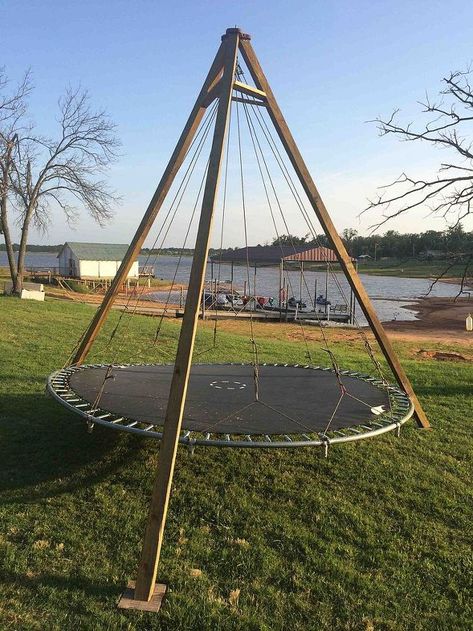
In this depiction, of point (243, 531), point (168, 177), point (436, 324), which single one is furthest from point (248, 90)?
point (436, 324)

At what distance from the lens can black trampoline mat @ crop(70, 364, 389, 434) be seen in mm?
4125

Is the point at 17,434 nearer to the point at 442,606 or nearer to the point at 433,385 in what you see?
the point at 442,606

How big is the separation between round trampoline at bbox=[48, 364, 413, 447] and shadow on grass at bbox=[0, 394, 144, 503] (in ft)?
1.79

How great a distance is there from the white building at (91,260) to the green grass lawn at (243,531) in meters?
41.2

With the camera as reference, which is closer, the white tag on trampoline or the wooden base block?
the wooden base block

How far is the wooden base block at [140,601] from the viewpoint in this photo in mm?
2832

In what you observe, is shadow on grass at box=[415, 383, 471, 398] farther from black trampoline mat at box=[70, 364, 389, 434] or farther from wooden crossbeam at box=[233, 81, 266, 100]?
wooden crossbeam at box=[233, 81, 266, 100]

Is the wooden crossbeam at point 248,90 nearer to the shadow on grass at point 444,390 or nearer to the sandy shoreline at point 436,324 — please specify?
the shadow on grass at point 444,390

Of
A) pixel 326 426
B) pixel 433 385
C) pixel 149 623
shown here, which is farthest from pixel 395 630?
pixel 433 385

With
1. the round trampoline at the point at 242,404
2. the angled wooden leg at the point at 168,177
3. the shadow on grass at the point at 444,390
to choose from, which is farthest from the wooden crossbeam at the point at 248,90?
the shadow on grass at the point at 444,390

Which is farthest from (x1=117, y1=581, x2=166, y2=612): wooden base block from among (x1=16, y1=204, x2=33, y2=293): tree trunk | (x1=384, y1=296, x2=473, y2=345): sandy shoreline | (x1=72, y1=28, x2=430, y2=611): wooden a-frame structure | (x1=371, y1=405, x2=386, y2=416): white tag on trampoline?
(x1=16, y1=204, x2=33, y2=293): tree trunk

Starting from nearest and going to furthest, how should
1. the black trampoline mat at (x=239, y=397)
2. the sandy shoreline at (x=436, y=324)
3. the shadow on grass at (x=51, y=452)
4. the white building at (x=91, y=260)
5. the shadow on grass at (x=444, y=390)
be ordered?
1. the black trampoline mat at (x=239, y=397)
2. the shadow on grass at (x=51, y=452)
3. the shadow on grass at (x=444, y=390)
4. the sandy shoreline at (x=436, y=324)
5. the white building at (x=91, y=260)

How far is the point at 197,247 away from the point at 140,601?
6.80 feet

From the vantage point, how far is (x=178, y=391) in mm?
3195
